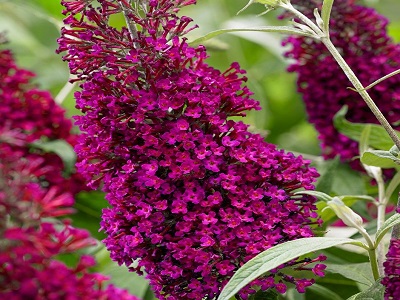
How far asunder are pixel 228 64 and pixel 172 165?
119 centimetres

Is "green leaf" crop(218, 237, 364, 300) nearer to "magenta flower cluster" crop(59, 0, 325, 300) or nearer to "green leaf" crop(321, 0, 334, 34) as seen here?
"magenta flower cluster" crop(59, 0, 325, 300)

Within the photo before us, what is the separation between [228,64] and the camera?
A: 6.31ft

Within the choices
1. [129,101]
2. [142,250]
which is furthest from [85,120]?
[142,250]

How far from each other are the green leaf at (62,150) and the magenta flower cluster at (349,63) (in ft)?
1.32

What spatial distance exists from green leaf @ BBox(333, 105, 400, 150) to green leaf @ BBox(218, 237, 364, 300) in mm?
388

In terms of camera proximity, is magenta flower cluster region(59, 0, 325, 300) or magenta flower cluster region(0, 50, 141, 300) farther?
magenta flower cluster region(59, 0, 325, 300)

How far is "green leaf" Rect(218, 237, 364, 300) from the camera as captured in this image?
0.67 meters

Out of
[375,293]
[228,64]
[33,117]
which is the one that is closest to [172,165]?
[375,293]

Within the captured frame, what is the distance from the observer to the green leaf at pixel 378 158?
80 cm

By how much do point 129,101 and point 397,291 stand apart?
1.13 ft

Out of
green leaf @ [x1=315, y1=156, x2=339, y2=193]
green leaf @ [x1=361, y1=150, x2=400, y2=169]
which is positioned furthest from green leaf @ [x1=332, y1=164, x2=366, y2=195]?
green leaf @ [x1=361, y1=150, x2=400, y2=169]

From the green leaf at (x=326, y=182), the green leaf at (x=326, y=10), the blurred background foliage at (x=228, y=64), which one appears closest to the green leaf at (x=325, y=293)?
the blurred background foliage at (x=228, y=64)

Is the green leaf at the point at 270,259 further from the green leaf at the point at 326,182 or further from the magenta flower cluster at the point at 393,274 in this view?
the green leaf at the point at 326,182

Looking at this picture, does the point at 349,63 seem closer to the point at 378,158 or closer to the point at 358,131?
the point at 358,131
